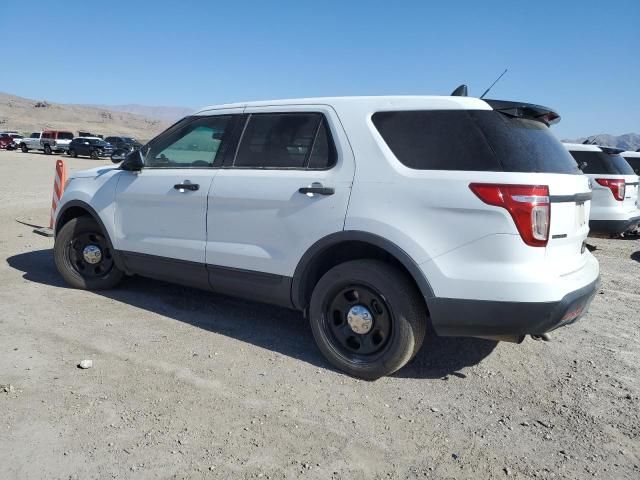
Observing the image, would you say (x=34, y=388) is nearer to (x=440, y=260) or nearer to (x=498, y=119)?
(x=440, y=260)

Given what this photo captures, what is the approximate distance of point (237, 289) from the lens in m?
4.27

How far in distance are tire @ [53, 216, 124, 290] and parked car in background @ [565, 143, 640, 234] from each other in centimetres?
659

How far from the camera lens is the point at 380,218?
3463mm

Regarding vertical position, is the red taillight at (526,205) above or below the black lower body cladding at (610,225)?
above

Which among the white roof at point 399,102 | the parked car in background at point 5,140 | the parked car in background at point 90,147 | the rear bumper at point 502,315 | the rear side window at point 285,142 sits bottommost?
the parked car in background at point 5,140

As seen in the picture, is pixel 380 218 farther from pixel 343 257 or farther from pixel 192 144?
pixel 192 144

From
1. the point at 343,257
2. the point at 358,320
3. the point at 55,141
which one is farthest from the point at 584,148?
the point at 55,141

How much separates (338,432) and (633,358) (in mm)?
2692

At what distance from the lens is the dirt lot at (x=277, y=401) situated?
8.97ft

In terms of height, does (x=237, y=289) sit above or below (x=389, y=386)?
above

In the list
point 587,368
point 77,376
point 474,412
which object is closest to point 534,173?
point 474,412

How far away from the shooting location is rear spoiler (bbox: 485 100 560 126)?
11.2ft

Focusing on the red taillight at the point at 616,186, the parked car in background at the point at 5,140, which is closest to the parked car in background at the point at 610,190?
the red taillight at the point at 616,186

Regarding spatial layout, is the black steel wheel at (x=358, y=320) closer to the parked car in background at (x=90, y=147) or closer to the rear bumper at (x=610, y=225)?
the rear bumper at (x=610, y=225)
